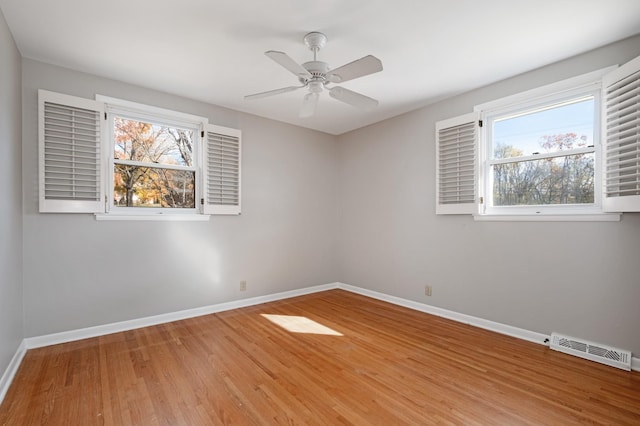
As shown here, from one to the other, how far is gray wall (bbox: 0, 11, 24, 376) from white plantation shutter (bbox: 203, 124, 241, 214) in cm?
166

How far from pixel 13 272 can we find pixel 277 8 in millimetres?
2867

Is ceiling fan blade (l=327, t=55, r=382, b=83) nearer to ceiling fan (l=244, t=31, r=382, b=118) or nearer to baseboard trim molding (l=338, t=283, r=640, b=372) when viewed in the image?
ceiling fan (l=244, t=31, r=382, b=118)

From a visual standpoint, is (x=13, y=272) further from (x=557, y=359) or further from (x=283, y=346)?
(x=557, y=359)

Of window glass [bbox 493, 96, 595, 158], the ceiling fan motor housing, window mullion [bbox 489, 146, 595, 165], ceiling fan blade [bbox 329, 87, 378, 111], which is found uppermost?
the ceiling fan motor housing

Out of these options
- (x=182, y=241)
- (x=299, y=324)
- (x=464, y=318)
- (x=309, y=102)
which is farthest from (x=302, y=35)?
(x=464, y=318)

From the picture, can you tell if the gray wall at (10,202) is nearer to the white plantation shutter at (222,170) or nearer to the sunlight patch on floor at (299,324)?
the white plantation shutter at (222,170)

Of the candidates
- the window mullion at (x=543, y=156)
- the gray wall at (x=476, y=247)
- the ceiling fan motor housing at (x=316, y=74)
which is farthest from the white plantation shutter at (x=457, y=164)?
the ceiling fan motor housing at (x=316, y=74)

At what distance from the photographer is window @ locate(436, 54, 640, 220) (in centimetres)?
237

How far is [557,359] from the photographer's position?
2.56m

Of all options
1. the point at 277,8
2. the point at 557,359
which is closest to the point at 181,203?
the point at 277,8

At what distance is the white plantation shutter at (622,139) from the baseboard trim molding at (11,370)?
15.2ft

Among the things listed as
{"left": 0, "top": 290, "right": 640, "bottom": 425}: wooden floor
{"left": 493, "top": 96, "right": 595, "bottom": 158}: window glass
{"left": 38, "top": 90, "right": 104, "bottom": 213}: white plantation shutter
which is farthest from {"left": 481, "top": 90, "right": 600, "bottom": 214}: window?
{"left": 38, "top": 90, "right": 104, "bottom": 213}: white plantation shutter

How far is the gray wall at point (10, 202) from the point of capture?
213 cm

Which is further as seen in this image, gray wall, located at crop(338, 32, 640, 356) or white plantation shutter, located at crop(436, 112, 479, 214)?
white plantation shutter, located at crop(436, 112, 479, 214)
